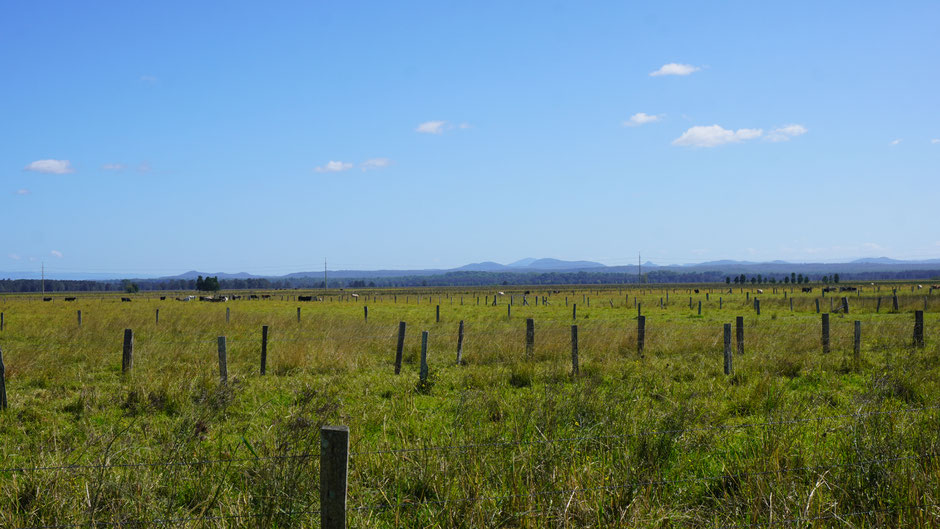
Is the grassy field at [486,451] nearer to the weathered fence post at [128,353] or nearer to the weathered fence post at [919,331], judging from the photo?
the weathered fence post at [128,353]

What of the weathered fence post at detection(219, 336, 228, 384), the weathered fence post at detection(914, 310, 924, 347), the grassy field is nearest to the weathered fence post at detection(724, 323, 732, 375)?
the grassy field

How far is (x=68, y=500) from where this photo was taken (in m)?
5.31

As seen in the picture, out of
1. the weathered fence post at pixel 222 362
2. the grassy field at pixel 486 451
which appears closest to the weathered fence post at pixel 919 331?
the grassy field at pixel 486 451

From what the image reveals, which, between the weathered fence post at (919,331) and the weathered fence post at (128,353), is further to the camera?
the weathered fence post at (919,331)

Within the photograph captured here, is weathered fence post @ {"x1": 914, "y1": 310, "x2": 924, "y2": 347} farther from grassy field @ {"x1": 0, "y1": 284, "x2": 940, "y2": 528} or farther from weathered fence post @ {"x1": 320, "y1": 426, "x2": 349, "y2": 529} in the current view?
weathered fence post @ {"x1": 320, "y1": 426, "x2": 349, "y2": 529}

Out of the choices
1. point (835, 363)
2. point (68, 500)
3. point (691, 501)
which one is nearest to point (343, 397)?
point (68, 500)

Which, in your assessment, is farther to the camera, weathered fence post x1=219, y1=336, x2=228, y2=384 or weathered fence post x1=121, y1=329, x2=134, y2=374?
weathered fence post x1=121, y1=329, x2=134, y2=374

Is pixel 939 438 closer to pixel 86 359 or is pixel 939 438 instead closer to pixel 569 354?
pixel 569 354

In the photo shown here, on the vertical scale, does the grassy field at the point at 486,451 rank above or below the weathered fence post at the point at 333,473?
below

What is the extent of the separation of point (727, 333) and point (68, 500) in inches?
510

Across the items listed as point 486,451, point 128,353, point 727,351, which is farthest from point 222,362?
point 727,351

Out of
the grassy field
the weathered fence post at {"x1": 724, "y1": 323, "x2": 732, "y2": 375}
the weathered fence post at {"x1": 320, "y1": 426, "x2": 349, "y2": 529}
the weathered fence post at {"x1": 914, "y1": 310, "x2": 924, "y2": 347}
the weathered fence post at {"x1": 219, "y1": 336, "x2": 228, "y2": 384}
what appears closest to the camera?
the weathered fence post at {"x1": 320, "y1": 426, "x2": 349, "y2": 529}

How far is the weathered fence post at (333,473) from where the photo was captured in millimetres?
3783

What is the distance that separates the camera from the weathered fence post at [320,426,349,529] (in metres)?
3.78
